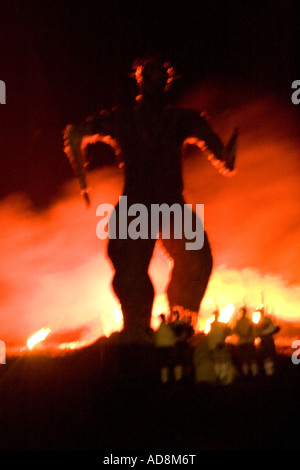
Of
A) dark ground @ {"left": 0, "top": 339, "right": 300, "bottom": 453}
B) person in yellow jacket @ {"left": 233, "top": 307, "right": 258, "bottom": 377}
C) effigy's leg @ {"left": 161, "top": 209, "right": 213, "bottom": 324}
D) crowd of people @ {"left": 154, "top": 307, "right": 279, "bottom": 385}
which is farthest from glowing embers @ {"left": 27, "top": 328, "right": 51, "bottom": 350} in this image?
person in yellow jacket @ {"left": 233, "top": 307, "right": 258, "bottom": 377}

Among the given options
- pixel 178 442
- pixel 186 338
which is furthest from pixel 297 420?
pixel 186 338

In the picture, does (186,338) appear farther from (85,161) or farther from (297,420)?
(85,161)

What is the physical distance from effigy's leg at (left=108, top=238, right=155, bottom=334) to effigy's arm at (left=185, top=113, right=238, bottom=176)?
1.50 m

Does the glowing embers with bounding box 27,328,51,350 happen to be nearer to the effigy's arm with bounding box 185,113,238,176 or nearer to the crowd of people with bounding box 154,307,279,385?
the crowd of people with bounding box 154,307,279,385

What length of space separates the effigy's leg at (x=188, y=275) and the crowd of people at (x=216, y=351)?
41 cm

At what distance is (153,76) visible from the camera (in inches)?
275

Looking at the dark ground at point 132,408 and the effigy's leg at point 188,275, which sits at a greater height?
the effigy's leg at point 188,275

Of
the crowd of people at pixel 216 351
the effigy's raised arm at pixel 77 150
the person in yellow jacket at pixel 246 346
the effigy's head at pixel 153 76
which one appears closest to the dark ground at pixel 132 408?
the crowd of people at pixel 216 351

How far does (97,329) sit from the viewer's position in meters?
7.88

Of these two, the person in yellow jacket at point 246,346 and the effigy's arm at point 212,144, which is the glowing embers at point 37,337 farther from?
the effigy's arm at point 212,144

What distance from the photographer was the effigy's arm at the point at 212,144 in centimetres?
709

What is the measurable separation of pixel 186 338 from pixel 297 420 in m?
1.58

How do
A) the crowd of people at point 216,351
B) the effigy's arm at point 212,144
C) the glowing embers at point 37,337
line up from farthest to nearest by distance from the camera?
the glowing embers at point 37,337
the effigy's arm at point 212,144
the crowd of people at point 216,351

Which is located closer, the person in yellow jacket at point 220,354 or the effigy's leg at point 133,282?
the person in yellow jacket at point 220,354
